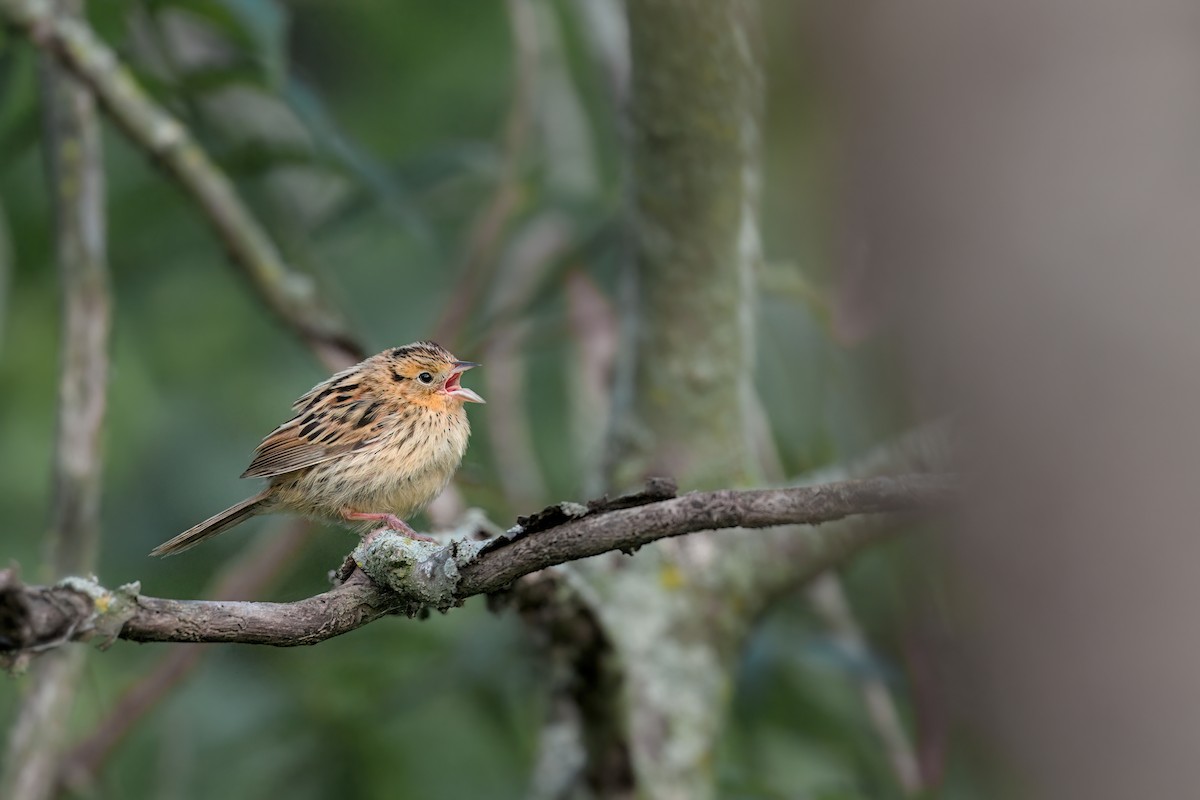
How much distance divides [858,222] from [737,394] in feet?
10.6

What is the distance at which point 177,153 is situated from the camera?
5.13m

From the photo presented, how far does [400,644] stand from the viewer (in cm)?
662

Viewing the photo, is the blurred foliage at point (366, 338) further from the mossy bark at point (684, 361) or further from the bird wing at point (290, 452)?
the bird wing at point (290, 452)

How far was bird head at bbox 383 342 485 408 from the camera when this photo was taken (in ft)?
12.0

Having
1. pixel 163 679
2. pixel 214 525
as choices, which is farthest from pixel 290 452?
pixel 163 679

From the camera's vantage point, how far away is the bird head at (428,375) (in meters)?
3.66

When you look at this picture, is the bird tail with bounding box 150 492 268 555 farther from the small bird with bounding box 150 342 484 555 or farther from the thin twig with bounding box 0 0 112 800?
the thin twig with bounding box 0 0 112 800

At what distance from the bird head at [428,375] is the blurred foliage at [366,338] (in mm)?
1441

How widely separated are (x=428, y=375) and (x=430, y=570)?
1439 mm

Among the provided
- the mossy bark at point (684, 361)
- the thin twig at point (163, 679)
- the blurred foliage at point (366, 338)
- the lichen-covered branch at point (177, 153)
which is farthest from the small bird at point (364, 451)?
the thin twig at point (163, 679)

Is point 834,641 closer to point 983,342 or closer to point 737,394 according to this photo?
point 737,394

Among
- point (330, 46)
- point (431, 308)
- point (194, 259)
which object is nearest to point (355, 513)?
point (194, 259)

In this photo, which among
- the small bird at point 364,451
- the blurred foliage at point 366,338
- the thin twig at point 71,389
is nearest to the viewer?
the small bird at point 364,451

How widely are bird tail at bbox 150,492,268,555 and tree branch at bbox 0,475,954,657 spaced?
676mm
